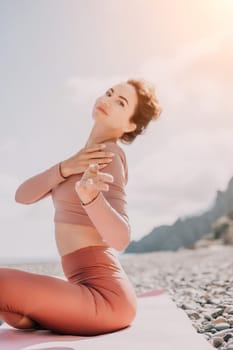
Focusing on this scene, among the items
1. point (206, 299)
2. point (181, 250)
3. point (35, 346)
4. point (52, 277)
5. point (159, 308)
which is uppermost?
point (52, 277)

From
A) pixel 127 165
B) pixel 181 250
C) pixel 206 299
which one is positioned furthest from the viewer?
pixel 181 250

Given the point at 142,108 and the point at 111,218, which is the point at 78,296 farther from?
the point at 142,108

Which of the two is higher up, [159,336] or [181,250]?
[159,336]

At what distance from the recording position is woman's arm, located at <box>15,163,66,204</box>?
1392mm

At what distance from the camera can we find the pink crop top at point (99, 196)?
4.08 ft

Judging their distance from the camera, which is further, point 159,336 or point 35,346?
point 159,336

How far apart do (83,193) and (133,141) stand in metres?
0.41

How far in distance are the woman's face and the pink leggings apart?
35cm

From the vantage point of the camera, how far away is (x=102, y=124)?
1472mm

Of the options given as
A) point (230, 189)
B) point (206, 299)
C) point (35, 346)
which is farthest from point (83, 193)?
point (230, 189)

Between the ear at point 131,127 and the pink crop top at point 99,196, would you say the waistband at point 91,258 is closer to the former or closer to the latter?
the pink crop top at point 99,196

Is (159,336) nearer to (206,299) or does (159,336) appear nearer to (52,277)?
(52,277)

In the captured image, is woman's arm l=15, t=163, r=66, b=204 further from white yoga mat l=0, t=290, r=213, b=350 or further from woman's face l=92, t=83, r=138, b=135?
white yoga mat l=0, t=290, r=213, b=350

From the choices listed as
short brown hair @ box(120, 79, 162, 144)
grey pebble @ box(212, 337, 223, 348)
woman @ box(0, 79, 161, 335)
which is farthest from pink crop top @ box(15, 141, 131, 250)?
grey pebble @ box(212, 337, 223, 348)
